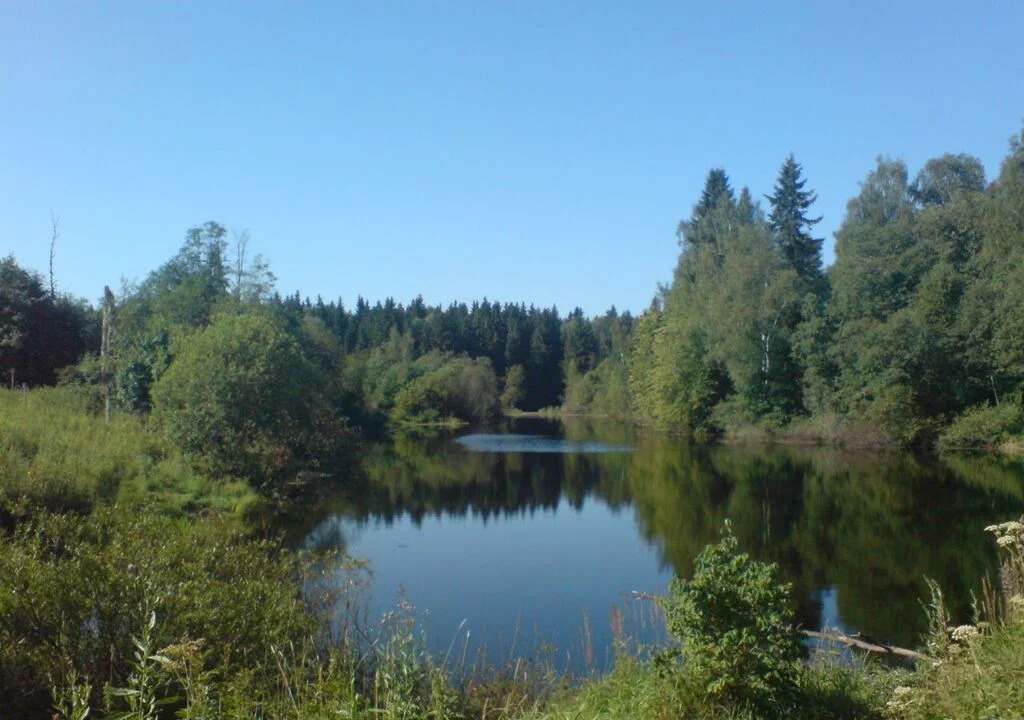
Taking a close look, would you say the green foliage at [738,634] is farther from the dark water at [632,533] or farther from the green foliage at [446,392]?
the green foliage at [446,392]

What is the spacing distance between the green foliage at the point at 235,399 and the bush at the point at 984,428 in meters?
26.1

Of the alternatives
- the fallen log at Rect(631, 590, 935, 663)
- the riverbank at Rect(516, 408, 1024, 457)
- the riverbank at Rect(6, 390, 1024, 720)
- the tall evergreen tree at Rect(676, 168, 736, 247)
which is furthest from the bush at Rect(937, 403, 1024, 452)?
the fallen log at Rect(631, 590, 935, 663)

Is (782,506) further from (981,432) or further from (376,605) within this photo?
(981,432)

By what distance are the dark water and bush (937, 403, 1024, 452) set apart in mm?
2694

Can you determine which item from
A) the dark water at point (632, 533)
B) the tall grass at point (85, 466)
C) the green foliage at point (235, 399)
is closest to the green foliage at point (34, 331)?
the tall grass at point (85, 466)

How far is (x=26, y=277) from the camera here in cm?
3120

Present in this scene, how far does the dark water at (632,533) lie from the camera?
12.3 metres

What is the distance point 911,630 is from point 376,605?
7263 mm

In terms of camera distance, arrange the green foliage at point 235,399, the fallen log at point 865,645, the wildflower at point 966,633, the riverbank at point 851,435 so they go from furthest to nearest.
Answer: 1. the riverbank at point 851,435
2. the green foliage at point 235,399
3. the fallen log at point 865,645
4. the wildflower at point 966,633

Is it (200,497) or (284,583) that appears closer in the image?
(284,583)

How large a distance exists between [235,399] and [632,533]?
1070cm

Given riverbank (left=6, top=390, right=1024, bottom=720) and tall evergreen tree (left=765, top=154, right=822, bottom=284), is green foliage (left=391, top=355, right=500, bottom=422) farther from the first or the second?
riverbank (left=6, top=390, right=1024, bottom=720)

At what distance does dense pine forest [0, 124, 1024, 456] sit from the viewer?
2798cm

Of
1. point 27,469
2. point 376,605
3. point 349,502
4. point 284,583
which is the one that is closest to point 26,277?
point 349,502
